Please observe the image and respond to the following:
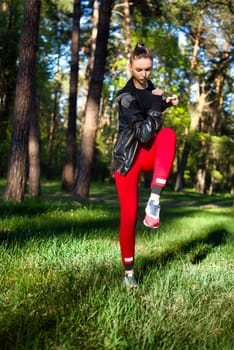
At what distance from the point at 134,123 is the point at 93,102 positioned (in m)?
10.5

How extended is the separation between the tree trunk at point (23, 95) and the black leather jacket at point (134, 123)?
20.8 ft

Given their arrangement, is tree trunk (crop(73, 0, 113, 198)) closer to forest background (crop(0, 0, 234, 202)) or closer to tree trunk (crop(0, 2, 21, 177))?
forest background (crop(0, 0, 234, 202))

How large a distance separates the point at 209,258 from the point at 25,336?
3515mm

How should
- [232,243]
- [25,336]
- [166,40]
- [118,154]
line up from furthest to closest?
1. [166,40]
2. [232,243]
3. [118,154]
4. [25,336]

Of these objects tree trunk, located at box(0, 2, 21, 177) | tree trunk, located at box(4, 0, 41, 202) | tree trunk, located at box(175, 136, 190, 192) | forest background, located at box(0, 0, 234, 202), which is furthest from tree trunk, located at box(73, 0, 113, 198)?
tree trunk, located at box(175, 136, 190, 192)

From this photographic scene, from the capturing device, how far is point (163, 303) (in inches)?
119

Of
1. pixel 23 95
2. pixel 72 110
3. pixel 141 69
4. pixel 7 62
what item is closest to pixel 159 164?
pixel 141 69

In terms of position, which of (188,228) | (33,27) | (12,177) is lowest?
(188,228)

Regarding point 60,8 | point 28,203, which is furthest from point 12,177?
point 60,8

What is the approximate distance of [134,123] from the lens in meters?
3.41

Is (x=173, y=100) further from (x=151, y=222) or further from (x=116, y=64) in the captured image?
(x=116, y=64)

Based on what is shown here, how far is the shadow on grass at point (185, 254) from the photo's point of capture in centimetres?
451

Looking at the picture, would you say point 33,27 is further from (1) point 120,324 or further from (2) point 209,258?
(1) point 120,324

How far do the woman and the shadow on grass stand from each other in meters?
0.65
